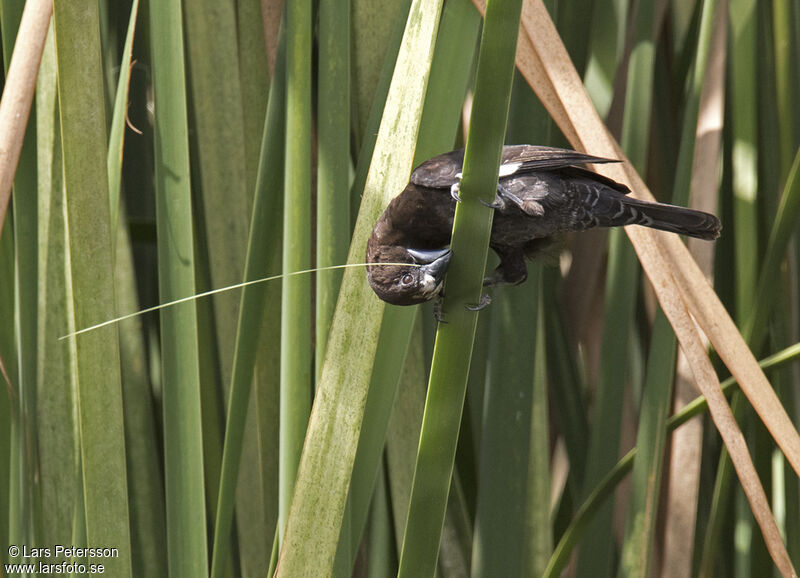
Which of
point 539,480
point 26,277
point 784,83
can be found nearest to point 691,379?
point 539,480

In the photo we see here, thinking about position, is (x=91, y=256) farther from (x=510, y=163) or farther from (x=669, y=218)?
(x=669, y=218)

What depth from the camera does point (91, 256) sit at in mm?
576

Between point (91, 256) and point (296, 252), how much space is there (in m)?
0.18

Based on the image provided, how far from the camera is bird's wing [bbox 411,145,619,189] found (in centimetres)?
73

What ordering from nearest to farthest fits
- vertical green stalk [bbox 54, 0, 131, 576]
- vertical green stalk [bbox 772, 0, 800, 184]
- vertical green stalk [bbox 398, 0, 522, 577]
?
vertical green stalk [bbox 398, 0, 522, 577] < vertical green stalk [bbox 54, 0, 131, 576] < vertical green stalk [bbox 772, 0, 800, 184]

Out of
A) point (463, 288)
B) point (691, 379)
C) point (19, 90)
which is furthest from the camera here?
point (691, 379)

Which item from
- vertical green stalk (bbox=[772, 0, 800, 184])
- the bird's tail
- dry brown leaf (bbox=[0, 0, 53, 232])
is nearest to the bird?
the bird's tail

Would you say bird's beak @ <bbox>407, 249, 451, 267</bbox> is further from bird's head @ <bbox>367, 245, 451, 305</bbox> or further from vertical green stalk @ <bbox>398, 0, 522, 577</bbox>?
vertical green stalk @ <bbox>398, 0, 522, 577</bbox>

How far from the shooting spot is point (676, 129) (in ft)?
3.42

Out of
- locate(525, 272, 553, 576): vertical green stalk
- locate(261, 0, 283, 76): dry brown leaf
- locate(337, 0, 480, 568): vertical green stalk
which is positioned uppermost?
locate(261, 0, 283, 76): dry brown leaf

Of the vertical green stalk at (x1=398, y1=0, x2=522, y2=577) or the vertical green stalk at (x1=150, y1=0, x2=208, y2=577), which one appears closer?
the vertical green stalk at (x1=398, y1=0, x2=522, y2=577)

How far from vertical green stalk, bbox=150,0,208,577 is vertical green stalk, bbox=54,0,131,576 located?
0.07m

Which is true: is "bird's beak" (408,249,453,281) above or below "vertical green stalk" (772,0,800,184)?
below

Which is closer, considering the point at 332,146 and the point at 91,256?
the point at 91,256
